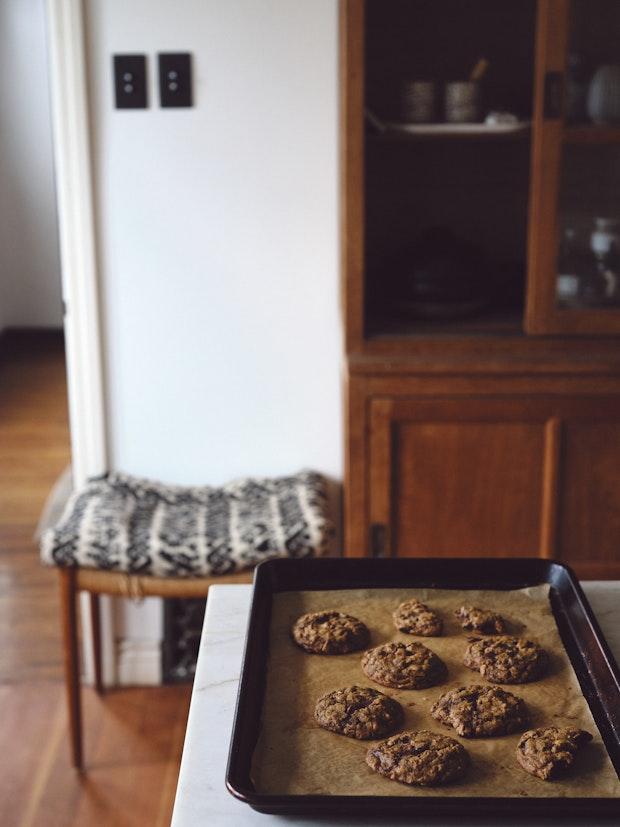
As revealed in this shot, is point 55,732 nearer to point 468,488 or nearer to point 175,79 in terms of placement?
point 468,488

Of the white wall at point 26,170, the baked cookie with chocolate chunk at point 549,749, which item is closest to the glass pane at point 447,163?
the baked cookie with chocolate chunk at point 549,749

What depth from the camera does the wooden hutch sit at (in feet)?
6.64

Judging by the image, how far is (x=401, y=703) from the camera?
0.97 m

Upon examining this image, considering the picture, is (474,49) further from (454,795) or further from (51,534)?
(454,795)

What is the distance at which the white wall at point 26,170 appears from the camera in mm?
5277

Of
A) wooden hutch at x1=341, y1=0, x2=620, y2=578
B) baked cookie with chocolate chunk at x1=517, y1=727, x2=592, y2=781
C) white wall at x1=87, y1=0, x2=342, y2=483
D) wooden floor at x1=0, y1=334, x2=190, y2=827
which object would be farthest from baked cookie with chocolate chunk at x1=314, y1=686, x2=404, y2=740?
white wall at x1=87, y1=0, x2=342, y2=483

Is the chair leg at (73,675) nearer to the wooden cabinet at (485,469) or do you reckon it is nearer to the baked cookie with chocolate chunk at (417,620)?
the wooden cabinet at (485,469)

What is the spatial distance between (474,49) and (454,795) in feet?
5.96

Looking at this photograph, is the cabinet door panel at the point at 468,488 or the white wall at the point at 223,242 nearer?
the cabinet door panel at the point at 468,488

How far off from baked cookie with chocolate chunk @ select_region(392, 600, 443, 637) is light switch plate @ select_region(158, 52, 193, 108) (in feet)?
4.85

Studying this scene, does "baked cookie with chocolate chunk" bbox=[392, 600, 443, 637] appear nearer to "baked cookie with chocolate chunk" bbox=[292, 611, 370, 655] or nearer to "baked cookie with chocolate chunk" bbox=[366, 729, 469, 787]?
"baked cookie with chocolate chunk" bbox=[292, 611, 370, 655]

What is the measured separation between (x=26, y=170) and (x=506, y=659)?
15.9 ft

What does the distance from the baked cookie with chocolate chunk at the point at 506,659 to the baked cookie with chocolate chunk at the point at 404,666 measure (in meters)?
0.03

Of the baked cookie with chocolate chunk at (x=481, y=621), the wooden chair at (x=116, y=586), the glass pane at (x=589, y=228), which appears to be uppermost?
the glass pane at (x=589, y=228)
